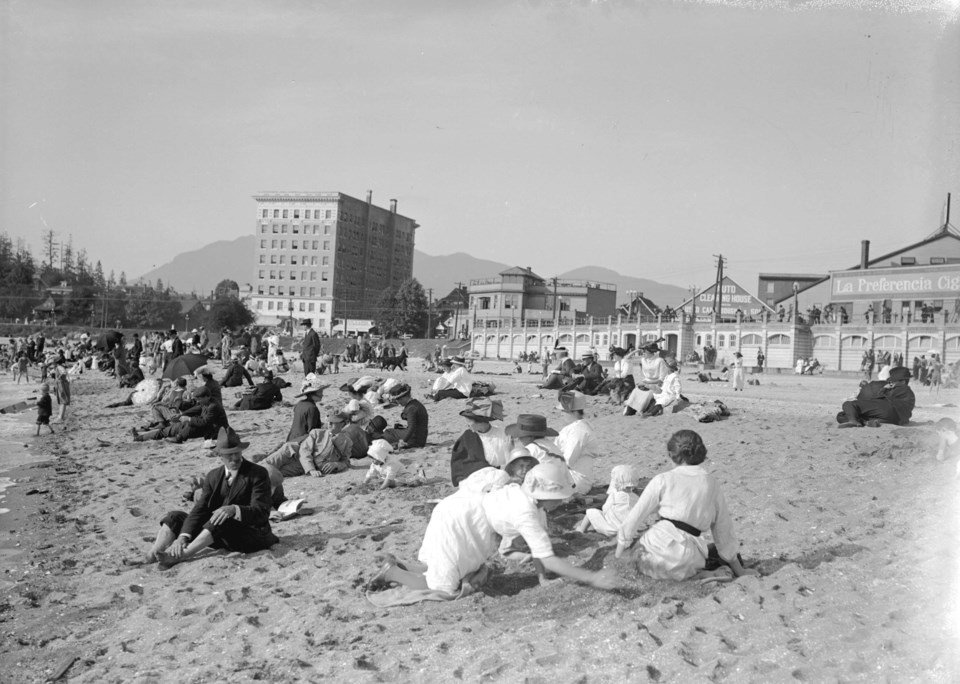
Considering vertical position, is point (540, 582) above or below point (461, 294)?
below

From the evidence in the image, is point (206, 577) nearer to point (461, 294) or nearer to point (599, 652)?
point (599, 652)

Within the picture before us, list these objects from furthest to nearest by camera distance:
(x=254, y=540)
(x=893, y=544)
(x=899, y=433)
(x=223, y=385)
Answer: (x=223, y=385) → (x=899, y=433) → (x=254, y=540) → (x=893, y=544)

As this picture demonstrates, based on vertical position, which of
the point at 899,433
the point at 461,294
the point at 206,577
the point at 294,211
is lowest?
the point at 206,577

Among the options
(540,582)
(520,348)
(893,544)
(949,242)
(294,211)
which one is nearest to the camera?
(540,582)

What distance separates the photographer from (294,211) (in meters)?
117

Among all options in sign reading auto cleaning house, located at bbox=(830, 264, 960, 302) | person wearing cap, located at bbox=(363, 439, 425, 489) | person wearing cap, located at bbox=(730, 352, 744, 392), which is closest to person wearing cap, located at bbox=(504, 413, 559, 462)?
person wearing cap, located at bbox=(363, 439, 425, 489)

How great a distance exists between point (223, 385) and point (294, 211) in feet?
330

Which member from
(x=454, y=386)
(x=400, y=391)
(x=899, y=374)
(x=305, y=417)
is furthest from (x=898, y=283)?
(x=305, y=417)

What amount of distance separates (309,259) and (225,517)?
112 metres

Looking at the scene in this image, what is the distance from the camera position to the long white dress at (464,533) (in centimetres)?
550

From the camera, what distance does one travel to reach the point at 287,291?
115 meters

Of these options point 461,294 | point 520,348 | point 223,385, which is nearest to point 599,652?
point 223,385

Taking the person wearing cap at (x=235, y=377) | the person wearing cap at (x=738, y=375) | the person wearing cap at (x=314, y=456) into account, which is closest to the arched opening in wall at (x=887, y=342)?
the person wearing cap at (x=738, y=375)

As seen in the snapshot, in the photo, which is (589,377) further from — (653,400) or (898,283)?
(898,283)
